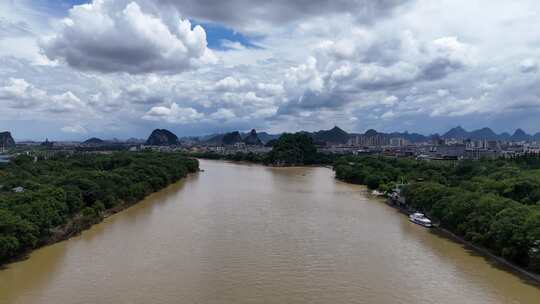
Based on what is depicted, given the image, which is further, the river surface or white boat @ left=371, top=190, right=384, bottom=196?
white boat @ left=371, top=190, right=384, bottom=196

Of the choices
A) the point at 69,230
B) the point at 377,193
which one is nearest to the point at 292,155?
the point at 377,193

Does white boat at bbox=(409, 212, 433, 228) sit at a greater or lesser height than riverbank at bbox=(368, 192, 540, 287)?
greater

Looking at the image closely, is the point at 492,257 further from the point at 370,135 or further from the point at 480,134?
the point at 480,134

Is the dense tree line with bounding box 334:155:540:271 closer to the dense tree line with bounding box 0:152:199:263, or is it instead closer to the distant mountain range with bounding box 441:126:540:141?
the dense tree line with bounding box 0:152:199:263

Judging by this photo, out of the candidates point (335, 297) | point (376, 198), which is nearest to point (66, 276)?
point (335, 297)

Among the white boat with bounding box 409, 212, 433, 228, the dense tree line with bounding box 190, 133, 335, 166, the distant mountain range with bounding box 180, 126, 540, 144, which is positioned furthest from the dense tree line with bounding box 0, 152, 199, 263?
the distant mountain range with bounding box 180, 126, 540, 144

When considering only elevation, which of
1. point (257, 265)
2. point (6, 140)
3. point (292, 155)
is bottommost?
point (257, 265)

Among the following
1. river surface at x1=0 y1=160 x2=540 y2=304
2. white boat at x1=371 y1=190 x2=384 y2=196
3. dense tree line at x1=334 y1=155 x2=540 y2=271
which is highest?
dense tree line at x1=334 y1=155 x2=540 y2=271

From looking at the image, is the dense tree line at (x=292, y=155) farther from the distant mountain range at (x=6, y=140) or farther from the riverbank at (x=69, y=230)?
the distant mountain range at (x=6, y=140)
